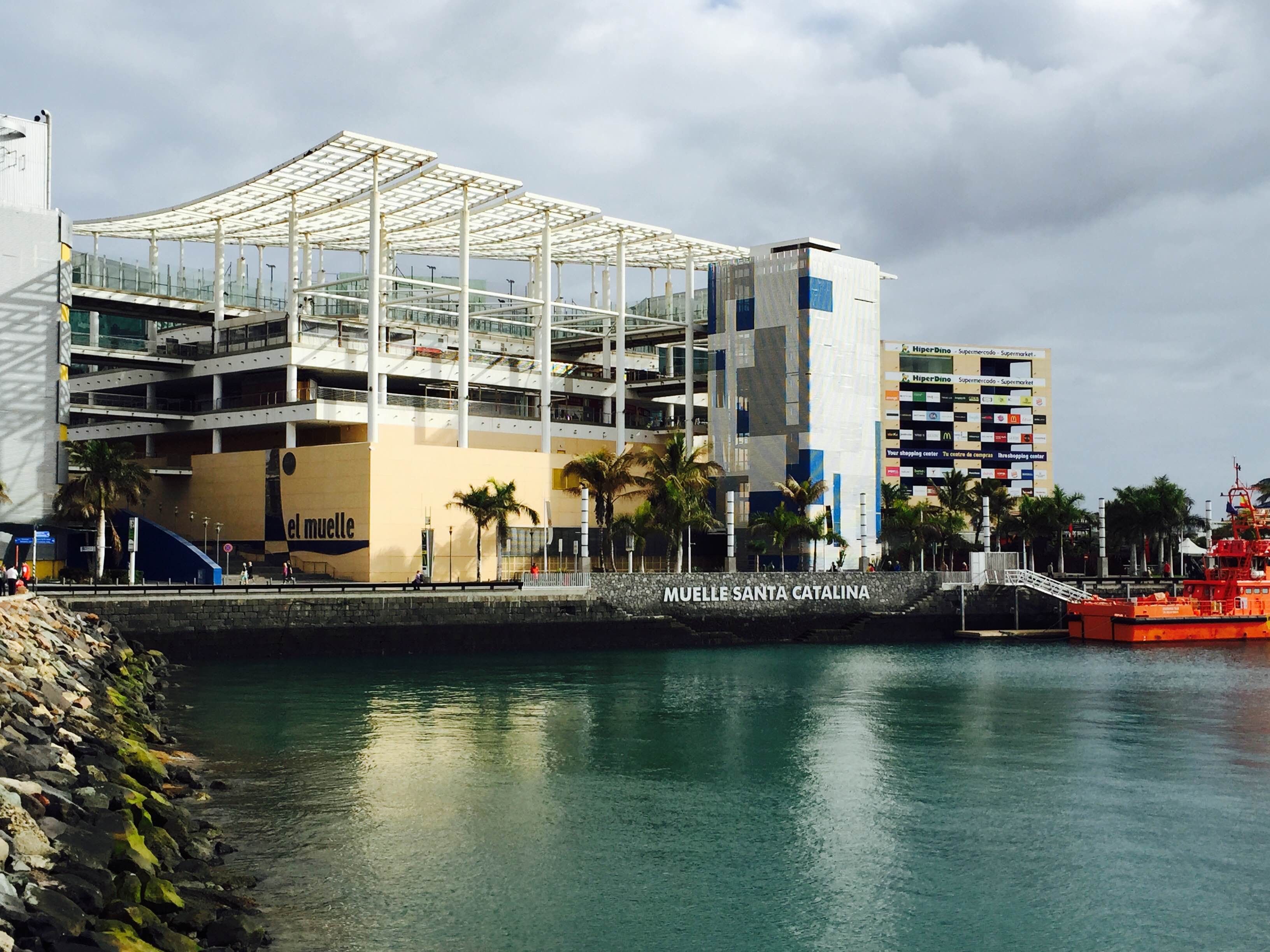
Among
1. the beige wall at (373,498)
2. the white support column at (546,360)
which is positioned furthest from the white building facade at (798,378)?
→ the beige wall at (373,498)

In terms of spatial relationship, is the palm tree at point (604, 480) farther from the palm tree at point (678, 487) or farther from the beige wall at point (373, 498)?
the beige wall at point (373, 498)

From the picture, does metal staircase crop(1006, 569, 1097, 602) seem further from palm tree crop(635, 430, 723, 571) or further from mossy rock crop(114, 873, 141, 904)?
mossy rock crop(114, 873, 141, 904)

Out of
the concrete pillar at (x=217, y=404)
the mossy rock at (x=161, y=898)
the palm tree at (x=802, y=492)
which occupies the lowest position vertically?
the mossy rock at (x=161, y=898)

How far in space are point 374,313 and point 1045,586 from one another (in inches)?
1883

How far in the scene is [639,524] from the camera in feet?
281

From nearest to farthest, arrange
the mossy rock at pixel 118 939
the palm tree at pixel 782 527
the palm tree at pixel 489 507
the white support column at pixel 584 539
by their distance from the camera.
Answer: the mossy rock at pixel 118 939, the white support column at pixel 584 539, the palm tree at pixel 489 507, the palm tree at pixel 782 527

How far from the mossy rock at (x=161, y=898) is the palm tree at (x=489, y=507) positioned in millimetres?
62153

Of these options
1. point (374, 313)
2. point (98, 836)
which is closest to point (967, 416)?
point (374, 313)

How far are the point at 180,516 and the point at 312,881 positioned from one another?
72.7 m

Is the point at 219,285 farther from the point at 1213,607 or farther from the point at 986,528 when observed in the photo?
the point at 1213,607

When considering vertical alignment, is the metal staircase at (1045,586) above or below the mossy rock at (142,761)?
above

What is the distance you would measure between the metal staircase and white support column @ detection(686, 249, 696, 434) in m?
27.3

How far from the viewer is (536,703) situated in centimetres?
4794

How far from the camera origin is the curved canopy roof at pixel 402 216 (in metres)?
78.6
